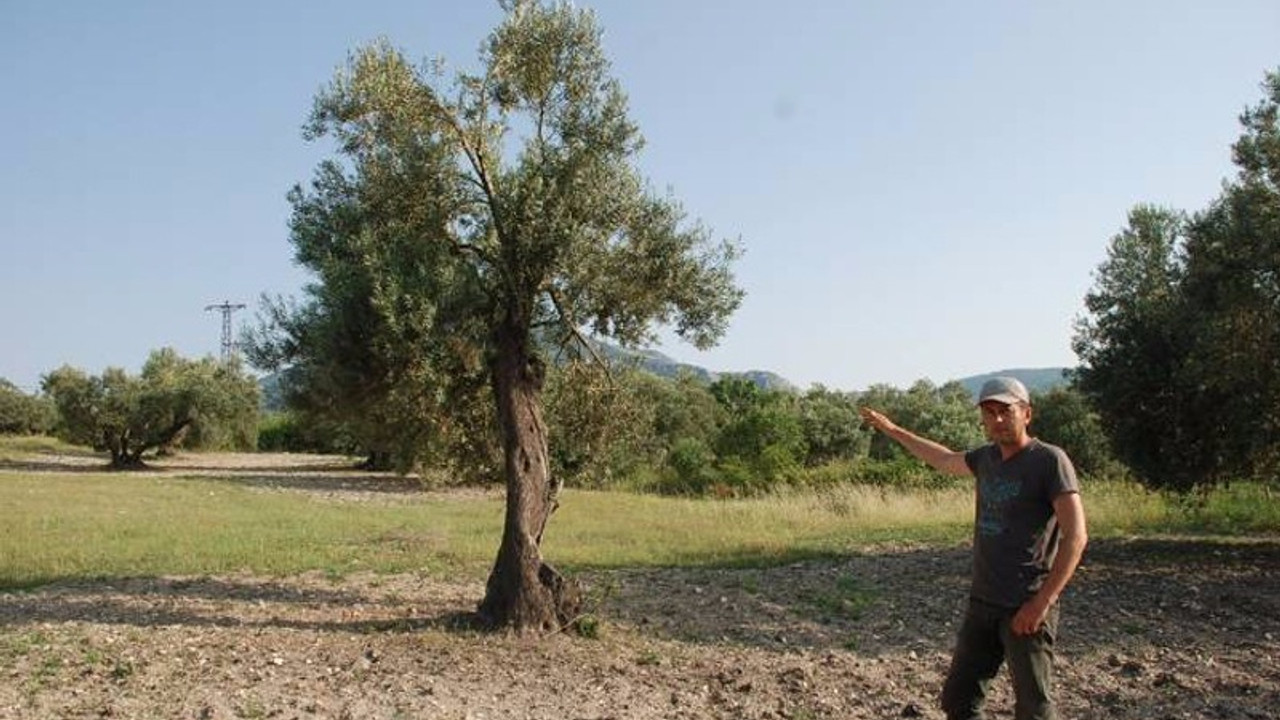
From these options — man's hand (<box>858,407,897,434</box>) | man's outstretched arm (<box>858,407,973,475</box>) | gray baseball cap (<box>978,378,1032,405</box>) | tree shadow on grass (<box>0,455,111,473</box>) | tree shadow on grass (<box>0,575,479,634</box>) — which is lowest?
tree shadow on grass (<box>0,575,479,634</box>)

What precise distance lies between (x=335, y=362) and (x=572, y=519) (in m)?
13.8

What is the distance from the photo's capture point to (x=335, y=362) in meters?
9.87

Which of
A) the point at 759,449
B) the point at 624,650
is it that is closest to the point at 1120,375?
the point at 624,650

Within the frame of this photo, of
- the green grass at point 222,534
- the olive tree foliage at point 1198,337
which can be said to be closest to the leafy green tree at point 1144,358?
the olive tree foliage at point 1198,337

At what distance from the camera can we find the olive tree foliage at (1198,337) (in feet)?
40.6

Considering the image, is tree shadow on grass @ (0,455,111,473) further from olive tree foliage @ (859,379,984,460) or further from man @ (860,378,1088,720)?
man @ (860,378,1088,720)

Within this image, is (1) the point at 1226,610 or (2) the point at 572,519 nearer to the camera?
(1) the point at 1226,610

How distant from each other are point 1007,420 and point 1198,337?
9308 mm

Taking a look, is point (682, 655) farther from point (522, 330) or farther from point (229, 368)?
point (229, 368)

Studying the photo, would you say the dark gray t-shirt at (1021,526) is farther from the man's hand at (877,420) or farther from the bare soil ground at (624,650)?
the bare soil ground at (624,650)

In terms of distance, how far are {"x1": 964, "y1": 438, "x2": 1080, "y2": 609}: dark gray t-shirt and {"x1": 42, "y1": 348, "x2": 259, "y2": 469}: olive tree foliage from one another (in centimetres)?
4565

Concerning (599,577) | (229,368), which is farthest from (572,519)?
(229,368)

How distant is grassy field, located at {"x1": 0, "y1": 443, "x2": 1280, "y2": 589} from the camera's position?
15.1 m

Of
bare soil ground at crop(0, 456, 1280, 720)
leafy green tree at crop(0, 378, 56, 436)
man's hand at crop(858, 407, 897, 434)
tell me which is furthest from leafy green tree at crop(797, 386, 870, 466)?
leafy green tree at crop(0, 378, 56, 436)
